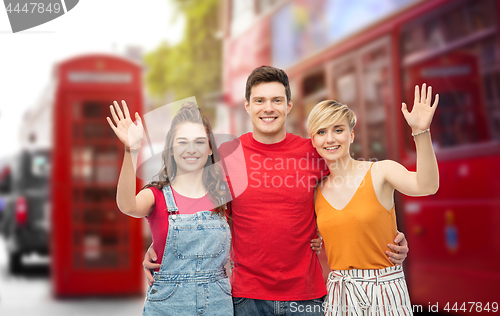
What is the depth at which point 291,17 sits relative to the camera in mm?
5438

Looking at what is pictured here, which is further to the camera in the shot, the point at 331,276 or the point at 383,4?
the point at 383,4

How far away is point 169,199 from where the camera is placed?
197cm

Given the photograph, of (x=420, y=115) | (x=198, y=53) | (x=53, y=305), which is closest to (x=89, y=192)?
(x=53, y=305)

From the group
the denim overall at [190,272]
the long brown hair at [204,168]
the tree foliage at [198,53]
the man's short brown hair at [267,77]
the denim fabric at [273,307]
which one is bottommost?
the denim fabric at [273,307]

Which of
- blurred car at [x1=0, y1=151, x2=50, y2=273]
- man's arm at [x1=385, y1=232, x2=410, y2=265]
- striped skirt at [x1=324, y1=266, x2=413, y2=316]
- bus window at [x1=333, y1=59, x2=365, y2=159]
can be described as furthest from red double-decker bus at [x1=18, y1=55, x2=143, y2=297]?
man's arm at [x1=385, y1=232, x2=410, y2=265]

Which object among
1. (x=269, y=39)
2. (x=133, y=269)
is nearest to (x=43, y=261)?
(x=133, y=269)

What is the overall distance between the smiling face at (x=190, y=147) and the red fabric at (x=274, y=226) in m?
0.17

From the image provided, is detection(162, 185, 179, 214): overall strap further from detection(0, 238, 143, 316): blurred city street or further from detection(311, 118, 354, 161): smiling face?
detection(0, 238, 143, 316): blurred city street

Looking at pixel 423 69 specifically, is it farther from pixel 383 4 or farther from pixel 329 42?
pixel 329 42

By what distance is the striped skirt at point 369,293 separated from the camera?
6.28 feet

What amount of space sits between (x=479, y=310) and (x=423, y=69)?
1737 mm

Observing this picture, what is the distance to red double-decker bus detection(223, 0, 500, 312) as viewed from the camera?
3.30m

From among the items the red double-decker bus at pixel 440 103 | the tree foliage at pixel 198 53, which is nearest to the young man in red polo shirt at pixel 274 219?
the red double-decker bus at pixel 440 103

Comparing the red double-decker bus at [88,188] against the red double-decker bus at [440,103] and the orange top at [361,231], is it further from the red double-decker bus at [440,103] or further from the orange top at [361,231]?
the orange top at [361,231]
